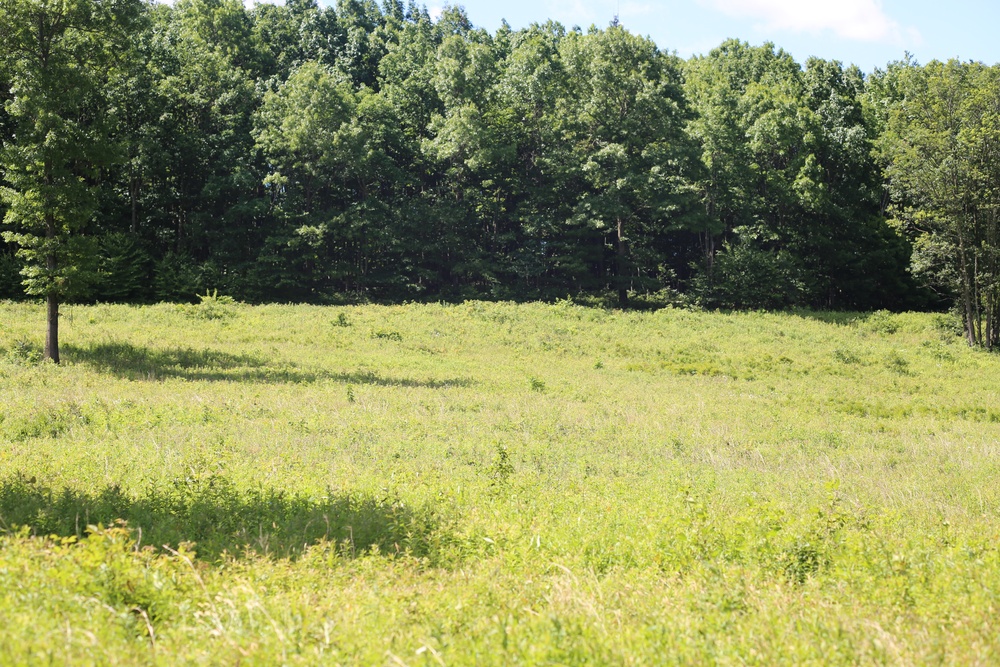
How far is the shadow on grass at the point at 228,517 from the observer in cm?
782

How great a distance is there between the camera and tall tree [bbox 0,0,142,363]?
888 inches

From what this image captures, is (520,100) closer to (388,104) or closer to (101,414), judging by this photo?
(388,104)

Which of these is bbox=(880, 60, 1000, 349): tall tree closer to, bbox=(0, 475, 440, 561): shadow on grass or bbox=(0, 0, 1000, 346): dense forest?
bbox=(0, 0, 1000, 346): dense forest

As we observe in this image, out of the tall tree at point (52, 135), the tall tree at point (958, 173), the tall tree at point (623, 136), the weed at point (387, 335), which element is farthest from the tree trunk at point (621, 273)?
the tall tree at point (52, 135)

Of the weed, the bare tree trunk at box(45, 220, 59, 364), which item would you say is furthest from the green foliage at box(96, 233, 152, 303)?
the bare tree trunk at box(45, 220, 59, 364)

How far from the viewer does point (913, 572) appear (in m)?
6.76

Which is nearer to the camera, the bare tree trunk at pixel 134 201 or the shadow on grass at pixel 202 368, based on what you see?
the shadow on grass at pixel 202 368

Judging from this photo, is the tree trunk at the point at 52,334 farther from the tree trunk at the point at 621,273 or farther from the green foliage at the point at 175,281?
the tree trunk at the point at 621,273

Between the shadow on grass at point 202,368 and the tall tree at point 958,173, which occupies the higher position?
the tall tree at point 958,173

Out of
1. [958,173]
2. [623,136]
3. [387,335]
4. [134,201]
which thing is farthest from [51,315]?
[623,136]

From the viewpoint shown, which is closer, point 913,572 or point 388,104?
point 913,572

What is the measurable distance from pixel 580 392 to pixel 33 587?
58.1ft

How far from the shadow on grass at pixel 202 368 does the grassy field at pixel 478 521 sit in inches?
8.9

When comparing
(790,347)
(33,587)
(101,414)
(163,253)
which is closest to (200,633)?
(33,587)
